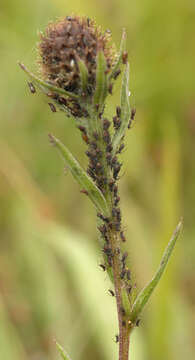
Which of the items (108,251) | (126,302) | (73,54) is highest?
(73,54)

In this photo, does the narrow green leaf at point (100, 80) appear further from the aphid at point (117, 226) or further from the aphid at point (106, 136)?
the aphid at point (117, 226)

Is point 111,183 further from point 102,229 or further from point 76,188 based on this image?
point 76,188

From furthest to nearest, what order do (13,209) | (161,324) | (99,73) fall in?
(13,209) < (161,324) < (99,73)

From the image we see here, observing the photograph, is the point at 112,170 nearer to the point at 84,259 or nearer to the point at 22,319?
the point at 84,259

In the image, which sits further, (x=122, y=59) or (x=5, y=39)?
(x=5, y=39)

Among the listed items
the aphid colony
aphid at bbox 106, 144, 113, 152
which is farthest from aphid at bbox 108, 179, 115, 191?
aphid at bbox 106, 144, 113, 152

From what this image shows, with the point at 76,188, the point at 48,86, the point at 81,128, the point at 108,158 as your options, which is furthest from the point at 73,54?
the point at 76,188

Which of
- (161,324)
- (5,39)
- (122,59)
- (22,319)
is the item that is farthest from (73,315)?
(122,59)
